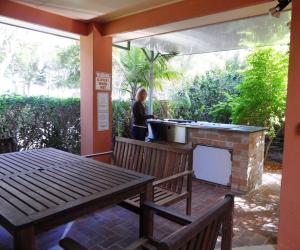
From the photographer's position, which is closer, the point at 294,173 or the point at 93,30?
the point at 294,173

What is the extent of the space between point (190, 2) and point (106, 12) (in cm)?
134

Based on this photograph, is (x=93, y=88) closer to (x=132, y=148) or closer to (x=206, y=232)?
(x=132, y=148)

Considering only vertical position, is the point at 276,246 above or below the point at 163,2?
below

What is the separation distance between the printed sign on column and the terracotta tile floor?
92.3 inches

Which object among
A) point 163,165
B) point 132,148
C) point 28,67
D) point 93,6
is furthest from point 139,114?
point 28,67

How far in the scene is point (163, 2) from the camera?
3.85 metres

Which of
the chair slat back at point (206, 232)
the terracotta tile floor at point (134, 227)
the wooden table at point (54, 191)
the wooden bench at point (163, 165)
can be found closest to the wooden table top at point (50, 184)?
the wooden table at point (54, 191)

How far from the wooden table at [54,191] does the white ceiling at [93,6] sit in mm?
2265

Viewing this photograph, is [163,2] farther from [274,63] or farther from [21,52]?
[21,52]

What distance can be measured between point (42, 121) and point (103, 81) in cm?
150

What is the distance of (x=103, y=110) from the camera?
5.09 meters

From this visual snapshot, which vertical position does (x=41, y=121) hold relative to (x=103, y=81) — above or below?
below

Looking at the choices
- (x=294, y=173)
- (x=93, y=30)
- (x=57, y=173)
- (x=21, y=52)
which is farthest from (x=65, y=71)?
(x=294, y=173)

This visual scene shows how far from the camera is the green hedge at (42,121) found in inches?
190
